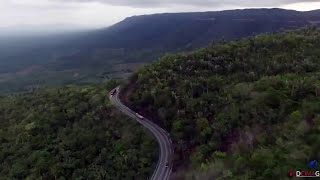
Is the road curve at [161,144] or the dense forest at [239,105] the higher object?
the dense forest at [239,105]

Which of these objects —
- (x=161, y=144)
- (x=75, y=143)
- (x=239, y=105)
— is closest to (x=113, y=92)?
(x=75, y=143)

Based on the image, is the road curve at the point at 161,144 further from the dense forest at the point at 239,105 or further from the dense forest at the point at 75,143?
the dense forest at the point at 239,105

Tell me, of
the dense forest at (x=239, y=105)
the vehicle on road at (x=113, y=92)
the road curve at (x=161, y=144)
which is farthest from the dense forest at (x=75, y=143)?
the dense forest at (x=239, y=105)

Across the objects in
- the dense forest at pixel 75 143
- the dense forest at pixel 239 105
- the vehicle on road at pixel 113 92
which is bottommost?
the dense forest at pixel 75 143

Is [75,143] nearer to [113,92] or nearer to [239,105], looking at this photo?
[113,92]

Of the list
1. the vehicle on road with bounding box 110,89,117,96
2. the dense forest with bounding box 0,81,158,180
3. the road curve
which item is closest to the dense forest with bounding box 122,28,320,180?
the road curve

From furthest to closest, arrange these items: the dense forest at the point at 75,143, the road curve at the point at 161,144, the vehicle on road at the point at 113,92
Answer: the vehicle on road at the point at 113,92 < the dense forest at the point at 75,143 < the road curve at the point at 161,144

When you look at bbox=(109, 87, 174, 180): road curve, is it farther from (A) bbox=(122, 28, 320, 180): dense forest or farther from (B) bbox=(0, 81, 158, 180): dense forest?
(A) bbox=(122, 28, 320, 180): dense forest
